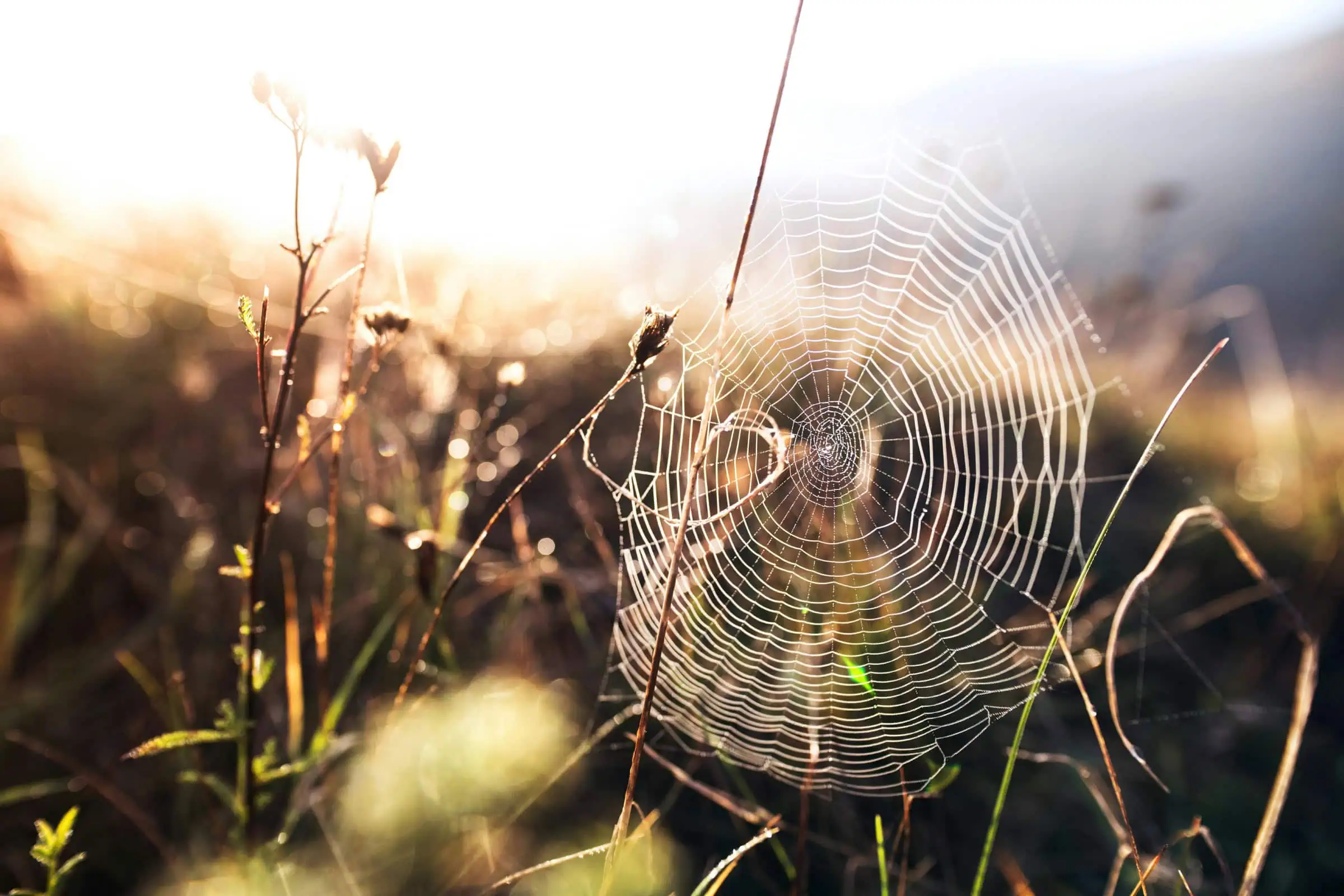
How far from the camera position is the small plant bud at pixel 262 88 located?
1021 millimetres

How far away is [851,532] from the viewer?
291cm

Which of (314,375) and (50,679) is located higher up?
(314,375)

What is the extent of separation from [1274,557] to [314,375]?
3178 mm

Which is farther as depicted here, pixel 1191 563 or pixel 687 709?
pixel 1191 563

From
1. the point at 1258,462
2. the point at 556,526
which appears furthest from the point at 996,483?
the point at 556,526

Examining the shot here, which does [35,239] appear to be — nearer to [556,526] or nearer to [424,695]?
[556,526]

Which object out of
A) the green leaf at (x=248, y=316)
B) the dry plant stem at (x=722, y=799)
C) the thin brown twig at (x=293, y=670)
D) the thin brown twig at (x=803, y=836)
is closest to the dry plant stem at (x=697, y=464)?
the dry plant stem at (x=722, y=799)

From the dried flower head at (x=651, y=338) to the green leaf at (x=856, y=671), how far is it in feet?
3.16

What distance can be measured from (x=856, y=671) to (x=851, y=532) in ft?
3.22

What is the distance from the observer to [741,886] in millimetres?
1746

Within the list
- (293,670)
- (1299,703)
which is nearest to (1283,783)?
(1299,703)

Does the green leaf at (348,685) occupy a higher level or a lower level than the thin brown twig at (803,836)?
higher

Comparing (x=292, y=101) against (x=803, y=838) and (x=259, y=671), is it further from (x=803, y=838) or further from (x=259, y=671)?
(x=803, y=838)

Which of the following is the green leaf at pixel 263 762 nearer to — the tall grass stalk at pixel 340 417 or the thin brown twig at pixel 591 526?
the tall grass stalk at pixel 340 417
